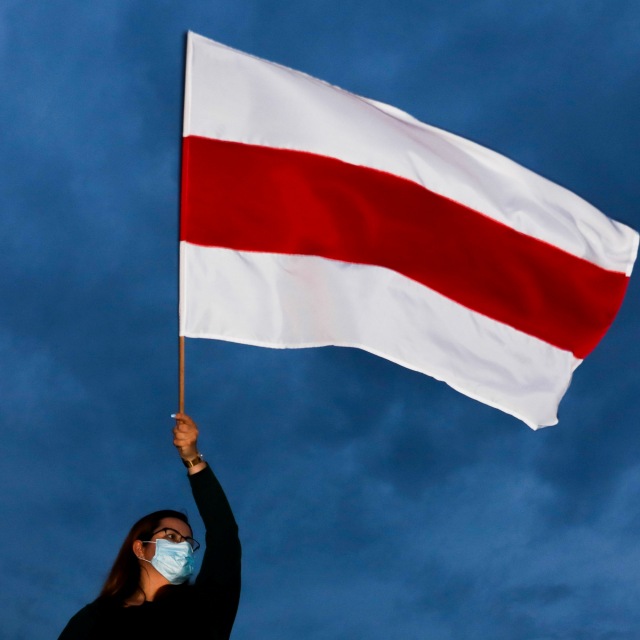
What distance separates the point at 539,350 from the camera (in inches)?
375

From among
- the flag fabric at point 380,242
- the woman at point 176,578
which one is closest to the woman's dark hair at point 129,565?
the woman at point 176,578

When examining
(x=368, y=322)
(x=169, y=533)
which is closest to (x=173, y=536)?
(x=169, y=533)

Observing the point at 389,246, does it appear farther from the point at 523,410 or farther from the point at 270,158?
the point at 523,410

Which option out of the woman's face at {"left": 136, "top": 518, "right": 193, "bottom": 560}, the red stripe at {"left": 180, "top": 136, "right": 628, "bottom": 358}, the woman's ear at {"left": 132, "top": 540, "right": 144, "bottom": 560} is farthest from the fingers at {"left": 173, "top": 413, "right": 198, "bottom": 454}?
the red stripe at {"left": 180, "top": 136, "right": 628, "bottom": 358}

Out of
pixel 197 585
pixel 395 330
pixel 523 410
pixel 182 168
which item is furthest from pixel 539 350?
pixel 197 585

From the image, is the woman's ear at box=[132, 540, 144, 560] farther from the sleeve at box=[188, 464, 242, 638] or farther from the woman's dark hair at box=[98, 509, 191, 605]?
the sleeve at box=[188, 464, 242, 638]

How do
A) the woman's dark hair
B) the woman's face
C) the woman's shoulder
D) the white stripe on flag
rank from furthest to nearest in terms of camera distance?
the white stripe on flag → the woman's face → the woman's dark hair → the woman's shoulder

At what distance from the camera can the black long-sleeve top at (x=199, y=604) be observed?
5816 millimetres

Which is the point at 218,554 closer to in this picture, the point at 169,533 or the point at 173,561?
the point at 173,561

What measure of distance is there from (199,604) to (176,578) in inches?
14.8

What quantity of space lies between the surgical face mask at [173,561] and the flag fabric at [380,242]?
5.31 feet

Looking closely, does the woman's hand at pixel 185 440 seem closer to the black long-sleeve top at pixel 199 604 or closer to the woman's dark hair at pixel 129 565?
the black long-sleeve top at pixel 199 604

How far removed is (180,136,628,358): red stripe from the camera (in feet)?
27.6

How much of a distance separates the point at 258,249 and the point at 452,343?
1.96m
